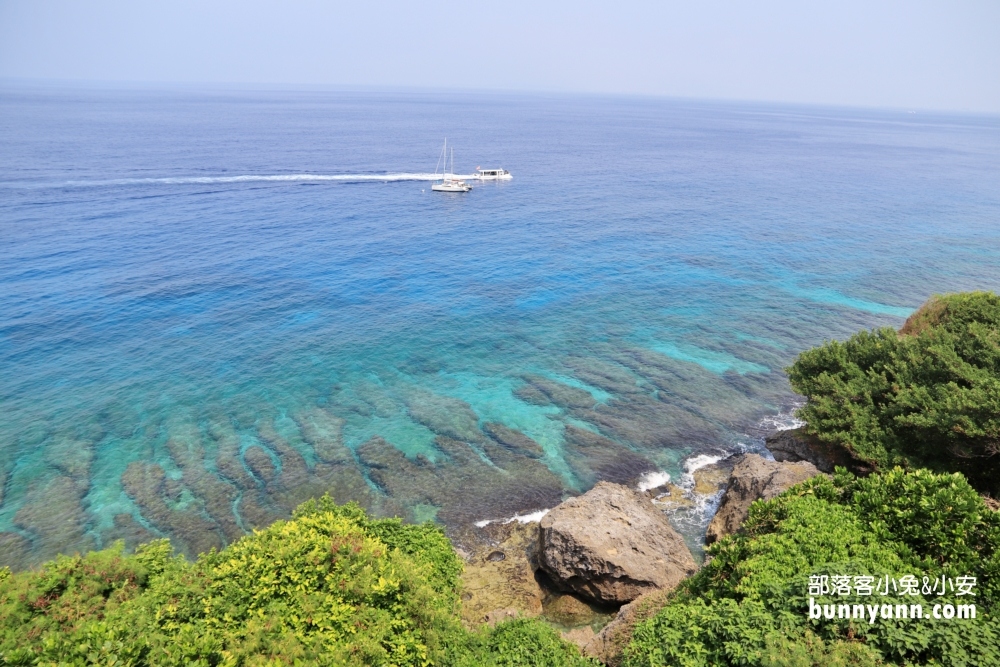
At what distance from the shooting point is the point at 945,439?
26.6m

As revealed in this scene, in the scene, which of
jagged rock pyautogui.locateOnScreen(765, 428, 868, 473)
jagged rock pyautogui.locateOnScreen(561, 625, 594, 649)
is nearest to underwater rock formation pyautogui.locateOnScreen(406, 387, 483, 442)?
jagged rock pyautogui.locateOnScreen(561, 625, 594, 649)

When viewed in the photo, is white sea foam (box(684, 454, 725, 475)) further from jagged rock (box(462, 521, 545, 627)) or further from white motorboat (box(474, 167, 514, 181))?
white motorboat (box(474, 167, 514, 181))

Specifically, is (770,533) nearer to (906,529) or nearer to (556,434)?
(906,529)

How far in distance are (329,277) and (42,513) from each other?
38.2 meters

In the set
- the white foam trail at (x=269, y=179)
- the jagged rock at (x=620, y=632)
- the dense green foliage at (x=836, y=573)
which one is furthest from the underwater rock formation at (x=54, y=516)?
the white foam trail at (x=269, y=179)

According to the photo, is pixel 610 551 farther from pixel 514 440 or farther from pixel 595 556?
pixel 514 440

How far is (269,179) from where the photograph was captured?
107 metres

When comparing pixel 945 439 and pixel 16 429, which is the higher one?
pixel 945 439

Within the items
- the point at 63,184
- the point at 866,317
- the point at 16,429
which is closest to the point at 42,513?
the point at 16,429

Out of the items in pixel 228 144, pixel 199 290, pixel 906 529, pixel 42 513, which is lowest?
pixel 42 513

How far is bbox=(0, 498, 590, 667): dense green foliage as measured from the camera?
14.4 metres

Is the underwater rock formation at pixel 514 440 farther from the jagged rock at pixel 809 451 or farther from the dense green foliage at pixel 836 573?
the dense green foliage at pixel 836 573

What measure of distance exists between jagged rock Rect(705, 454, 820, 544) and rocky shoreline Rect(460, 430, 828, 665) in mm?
53

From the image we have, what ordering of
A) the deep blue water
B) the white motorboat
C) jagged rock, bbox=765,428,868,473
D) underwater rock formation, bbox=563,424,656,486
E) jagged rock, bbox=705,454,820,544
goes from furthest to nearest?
the white motorboat → underwater rock formation, bbox=563,424,656,486 → the deep blue water → jagged rock, bbox=765,428,868,473 → jagged rock, bbox=705,454,820,544
